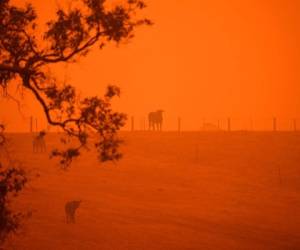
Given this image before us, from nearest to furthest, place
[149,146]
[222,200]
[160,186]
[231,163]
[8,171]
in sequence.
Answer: [8,171], [222,200], [160,186], [231,163], [149,146]

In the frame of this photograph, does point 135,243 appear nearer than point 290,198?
Yes

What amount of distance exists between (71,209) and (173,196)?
10071 millimetres

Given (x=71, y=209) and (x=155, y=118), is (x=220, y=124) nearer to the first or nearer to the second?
(x=155, y=118)

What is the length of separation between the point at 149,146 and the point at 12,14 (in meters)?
39.5

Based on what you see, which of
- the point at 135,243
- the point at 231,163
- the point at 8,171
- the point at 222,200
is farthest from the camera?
the point at 231,163

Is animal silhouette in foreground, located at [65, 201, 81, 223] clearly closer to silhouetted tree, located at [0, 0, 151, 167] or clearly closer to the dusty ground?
the dusty ground

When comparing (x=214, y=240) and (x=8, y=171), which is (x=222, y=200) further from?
(x=8, y=171)

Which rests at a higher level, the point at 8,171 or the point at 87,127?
the point at 87,127

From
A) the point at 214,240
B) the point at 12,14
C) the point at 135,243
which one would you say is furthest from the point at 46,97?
the point at 214,240

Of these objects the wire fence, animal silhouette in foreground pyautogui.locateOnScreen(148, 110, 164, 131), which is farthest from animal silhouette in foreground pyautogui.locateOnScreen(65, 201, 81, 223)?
animal silhouette in foreground pyautogui.locateOnScreen(148, 110, 164, 131)

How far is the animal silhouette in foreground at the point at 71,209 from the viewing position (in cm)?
2608

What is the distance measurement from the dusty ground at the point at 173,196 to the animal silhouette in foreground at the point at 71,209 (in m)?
0.47

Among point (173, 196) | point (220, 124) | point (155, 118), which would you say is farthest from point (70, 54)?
point (220, 124)

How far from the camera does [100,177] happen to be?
39500 mm
